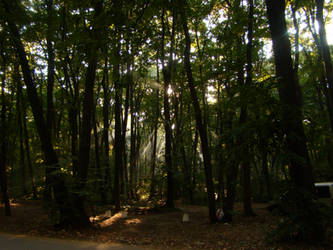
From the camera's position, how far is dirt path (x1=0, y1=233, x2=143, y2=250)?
6.58 m

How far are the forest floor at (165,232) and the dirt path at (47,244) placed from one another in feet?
1.81

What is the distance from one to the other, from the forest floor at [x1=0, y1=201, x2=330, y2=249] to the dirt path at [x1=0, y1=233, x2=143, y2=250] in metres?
0.55

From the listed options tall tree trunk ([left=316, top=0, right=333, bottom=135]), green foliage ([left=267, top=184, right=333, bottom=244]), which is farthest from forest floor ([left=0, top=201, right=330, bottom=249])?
tall tree trunk ([left=316, top=0, right=333, bottom=135])

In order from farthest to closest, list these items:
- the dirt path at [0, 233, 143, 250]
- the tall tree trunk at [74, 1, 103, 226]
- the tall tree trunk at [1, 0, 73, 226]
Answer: the tall tree trunk at [74, 1, 103, 226] → the tall tree trunk at [1, 0, 73, 226] → the dirt path at [0, 233, 143, 250]

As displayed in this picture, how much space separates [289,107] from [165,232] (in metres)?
6.21

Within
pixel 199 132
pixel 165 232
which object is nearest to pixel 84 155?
pixel 165 232

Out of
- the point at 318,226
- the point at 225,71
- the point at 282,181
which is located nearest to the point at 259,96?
the point at 282,181

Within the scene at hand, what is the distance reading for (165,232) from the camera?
9.13 m

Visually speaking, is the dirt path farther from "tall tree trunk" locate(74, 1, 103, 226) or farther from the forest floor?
"tall tree trunk" locate(74, 1, 103, 226)

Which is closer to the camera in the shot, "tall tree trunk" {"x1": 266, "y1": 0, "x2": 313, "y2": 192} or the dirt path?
"tall tree trunk" {"x1": 266, "y1": 0, "x2": 313, "y2": 192}

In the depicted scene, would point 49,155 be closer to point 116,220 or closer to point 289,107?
point 116,220

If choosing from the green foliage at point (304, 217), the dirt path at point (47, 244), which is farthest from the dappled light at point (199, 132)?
the dirt path at point (47, 244)

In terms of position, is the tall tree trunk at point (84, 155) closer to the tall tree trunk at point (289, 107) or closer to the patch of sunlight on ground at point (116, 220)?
the patch of sunlight on ground at point (116, 220)

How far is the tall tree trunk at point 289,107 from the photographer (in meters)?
5.81
